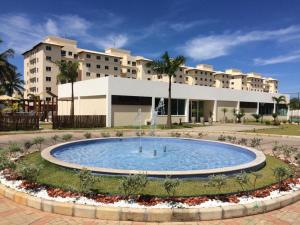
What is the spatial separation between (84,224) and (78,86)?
30.5 m

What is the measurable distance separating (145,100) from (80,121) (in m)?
8.24

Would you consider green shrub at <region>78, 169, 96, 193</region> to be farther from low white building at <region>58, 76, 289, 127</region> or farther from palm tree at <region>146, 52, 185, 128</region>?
palm tree at <region>146, 52, 185, 128</region>

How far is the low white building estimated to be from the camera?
Answer: 28.2 metres

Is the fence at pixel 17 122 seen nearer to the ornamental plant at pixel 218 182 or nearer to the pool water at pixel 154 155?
the pool water at pixel 154 155

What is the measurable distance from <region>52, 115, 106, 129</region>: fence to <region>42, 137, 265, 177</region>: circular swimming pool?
34.7 ft

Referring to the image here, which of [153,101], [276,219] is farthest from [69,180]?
[153,101]

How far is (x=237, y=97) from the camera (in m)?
42.9

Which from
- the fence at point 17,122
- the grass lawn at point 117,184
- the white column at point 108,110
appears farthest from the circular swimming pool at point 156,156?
the white column at point 108,110

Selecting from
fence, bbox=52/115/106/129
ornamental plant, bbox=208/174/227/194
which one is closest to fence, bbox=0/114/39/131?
fence, bbox=52/115/106/129

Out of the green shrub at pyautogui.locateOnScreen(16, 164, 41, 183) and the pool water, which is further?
the pool water

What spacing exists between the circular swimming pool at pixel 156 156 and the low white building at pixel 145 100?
11.6 meters

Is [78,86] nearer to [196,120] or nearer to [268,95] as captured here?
[196,120]

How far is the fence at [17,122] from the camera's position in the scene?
22109mm

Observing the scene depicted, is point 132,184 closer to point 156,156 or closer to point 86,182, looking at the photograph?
point 86,182
